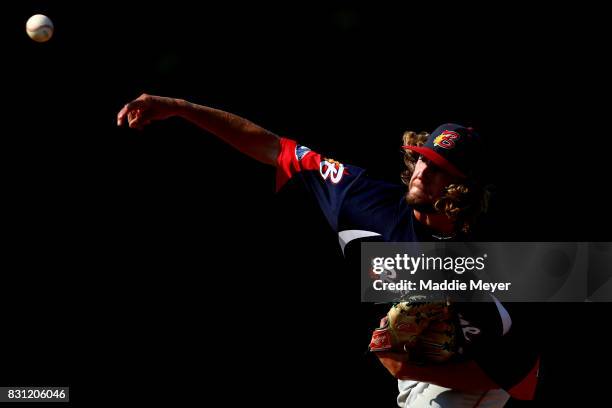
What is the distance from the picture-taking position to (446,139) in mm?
4797

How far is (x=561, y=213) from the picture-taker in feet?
21.2

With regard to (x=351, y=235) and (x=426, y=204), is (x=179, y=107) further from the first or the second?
(x=426, y=204)

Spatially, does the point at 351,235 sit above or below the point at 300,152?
below

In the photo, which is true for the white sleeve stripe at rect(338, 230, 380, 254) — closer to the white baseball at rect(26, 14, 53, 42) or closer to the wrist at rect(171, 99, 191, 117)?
the wrist at rect(171, 99, 191, 117)

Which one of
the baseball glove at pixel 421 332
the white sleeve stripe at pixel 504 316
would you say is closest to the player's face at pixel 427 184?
the baseball glove at pixel 421 332

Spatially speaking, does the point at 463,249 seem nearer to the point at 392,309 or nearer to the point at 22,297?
the point at 392,309

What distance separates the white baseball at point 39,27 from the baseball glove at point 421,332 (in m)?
2.36

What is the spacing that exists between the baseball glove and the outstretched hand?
1390mm

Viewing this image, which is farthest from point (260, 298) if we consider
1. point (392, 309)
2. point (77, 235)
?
point (392, 309)

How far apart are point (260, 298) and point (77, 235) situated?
1.18m

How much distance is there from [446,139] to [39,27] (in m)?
2.28

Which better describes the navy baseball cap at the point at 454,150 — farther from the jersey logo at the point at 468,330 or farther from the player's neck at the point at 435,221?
the jersey logo at the point at 468,330

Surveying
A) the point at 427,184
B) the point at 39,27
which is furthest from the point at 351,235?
the point at 39,27

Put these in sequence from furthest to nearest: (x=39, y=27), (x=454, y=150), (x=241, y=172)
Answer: (x=241, y=172)
(x=39, y=27)
(x=454, y=150)
